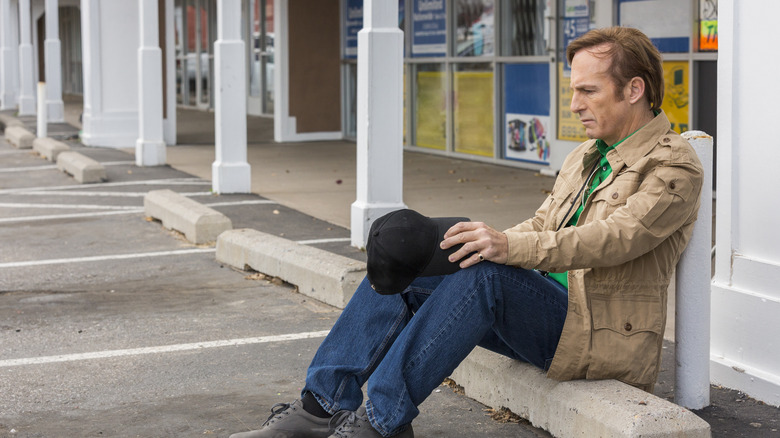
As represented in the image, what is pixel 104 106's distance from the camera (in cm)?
1766

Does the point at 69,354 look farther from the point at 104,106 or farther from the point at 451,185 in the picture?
the point at 104,106

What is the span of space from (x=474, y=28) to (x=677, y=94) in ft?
13.8

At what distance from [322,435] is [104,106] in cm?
1515

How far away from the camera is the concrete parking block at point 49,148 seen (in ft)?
50.8

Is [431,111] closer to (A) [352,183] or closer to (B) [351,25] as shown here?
(B) [351,25]

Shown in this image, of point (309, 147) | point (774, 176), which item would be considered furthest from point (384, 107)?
point (309, 147)

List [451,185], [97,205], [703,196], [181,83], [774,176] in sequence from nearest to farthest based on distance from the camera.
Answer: [703,196] < [774,176] < [97,205] < [451,185] < [181,83]

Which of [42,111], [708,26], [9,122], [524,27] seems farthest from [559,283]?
[9,122]

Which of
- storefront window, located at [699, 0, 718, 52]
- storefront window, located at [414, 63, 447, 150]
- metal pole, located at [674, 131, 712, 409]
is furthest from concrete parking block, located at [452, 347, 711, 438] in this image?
storefront window, located at [414, 63, 447, 150]

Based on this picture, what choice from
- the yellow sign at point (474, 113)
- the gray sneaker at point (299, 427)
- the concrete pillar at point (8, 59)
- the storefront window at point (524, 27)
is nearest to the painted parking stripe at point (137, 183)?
the yellow sign at point (474, 113)

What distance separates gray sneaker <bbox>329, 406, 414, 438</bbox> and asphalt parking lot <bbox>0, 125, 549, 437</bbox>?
516 mm

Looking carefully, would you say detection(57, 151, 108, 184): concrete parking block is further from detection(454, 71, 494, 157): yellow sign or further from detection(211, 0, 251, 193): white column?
detection(454, 71, 494, 157): yellow sign

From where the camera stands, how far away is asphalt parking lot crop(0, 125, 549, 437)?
13.0 feet

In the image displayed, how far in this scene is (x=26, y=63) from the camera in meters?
27.8
